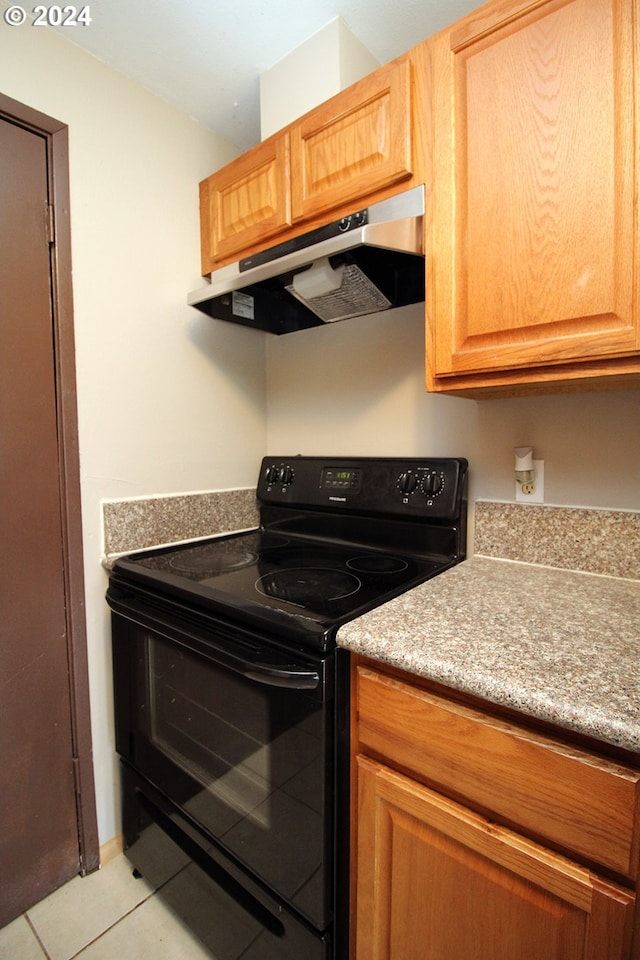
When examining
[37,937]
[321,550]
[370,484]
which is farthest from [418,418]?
[37,937]

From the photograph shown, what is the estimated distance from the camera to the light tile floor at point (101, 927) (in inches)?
42.7

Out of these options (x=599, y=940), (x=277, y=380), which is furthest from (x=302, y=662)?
(x=277, y=380)

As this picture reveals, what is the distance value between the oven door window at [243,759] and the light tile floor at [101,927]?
35 cm

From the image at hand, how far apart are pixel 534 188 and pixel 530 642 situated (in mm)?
834

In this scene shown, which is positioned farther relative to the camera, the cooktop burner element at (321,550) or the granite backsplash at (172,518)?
the granite backsplash at (172,518)

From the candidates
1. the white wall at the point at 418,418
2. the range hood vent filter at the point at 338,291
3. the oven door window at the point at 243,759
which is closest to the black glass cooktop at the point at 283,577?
the oven door window at the point at 243,759

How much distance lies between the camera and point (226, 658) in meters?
0.90

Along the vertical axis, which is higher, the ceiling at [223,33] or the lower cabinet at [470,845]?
the ceiling at [223,33]

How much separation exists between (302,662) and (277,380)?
4.06 feet

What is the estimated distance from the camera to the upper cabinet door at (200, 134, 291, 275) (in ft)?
4.00

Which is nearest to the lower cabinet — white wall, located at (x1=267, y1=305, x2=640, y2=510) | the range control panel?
the range control panel

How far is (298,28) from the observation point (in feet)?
3.83

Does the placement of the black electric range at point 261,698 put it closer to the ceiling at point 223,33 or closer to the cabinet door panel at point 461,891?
the cabinet door panel at point 461,891

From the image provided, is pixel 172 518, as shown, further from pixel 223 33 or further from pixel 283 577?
pixel 223 33
